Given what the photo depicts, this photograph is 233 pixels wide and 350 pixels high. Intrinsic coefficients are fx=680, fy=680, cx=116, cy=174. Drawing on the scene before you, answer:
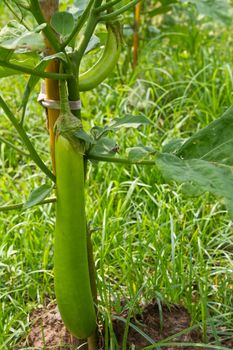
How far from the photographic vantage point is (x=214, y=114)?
2.59m

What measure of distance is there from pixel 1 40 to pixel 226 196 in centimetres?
44

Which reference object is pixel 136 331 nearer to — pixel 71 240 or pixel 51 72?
pixel 71 240

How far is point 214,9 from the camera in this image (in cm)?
155

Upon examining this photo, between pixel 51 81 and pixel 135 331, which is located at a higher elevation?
pixel 51 81

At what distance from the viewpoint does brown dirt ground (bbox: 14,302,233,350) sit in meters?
1.58

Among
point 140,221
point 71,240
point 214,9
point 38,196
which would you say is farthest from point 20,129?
point 140,221

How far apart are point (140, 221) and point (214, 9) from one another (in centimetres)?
71

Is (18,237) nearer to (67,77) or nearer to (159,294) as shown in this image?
(159,294)

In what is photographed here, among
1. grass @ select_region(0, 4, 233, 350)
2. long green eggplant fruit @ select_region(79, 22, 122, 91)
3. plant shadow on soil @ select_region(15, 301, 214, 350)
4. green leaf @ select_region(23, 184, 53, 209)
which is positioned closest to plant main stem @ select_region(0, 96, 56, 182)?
green leaf @ select_region(23, 184, 53, 209)

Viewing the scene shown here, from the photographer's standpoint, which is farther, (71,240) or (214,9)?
(214,9)

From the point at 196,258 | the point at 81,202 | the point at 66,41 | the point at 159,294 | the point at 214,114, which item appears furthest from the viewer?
the point at 214,114

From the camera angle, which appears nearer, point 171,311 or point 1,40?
point 1,40

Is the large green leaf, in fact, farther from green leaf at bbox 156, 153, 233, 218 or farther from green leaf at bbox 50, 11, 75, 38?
green leaf at bbox 156, 153, 233, 218

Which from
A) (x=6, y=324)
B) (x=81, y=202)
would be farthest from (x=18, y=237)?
(x=81, y=202)
